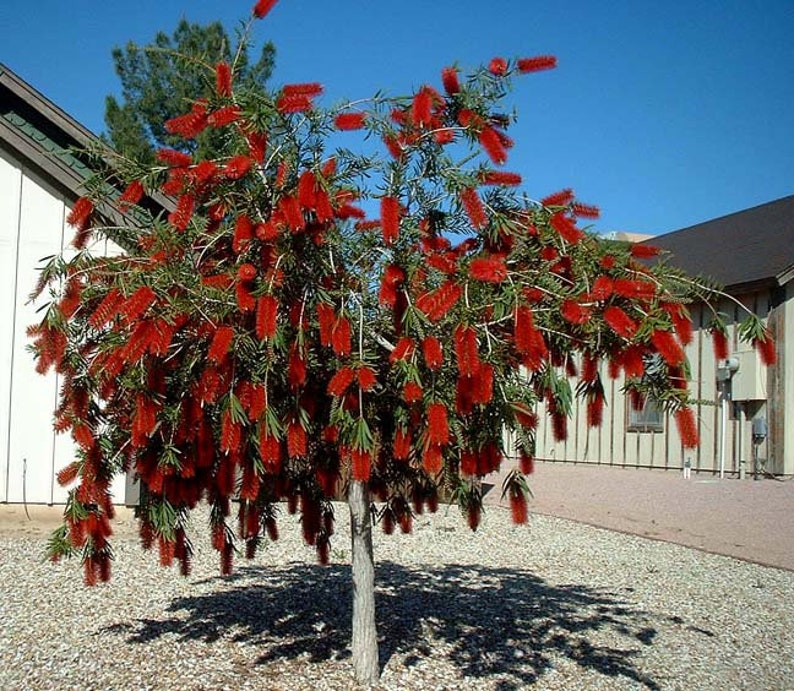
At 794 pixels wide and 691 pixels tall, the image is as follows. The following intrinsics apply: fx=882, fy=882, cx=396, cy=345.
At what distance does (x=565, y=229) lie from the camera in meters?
3.86

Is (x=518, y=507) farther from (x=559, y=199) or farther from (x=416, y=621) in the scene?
(x=416, y=621)

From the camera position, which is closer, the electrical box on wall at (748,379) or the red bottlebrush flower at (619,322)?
the red bottlebrush flower at (619,322)

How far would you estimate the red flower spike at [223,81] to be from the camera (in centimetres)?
389

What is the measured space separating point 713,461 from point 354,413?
14.6 m

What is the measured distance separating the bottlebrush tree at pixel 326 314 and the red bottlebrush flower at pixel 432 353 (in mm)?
18

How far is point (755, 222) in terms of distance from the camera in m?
19.6

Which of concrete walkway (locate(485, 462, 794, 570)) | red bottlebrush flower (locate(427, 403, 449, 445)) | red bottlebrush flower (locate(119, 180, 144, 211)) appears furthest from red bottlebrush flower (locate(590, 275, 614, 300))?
concrete walkway (locate(485, 462, 794, 570))

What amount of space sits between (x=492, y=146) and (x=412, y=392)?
1.19m

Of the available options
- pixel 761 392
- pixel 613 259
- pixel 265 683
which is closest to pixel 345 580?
pixel 265 683

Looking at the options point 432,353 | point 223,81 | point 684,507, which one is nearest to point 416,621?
point 432,353

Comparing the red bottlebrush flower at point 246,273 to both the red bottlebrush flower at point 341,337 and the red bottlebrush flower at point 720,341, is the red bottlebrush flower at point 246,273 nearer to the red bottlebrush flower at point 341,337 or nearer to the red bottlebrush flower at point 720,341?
the red bottlebrush flower at point 341,337

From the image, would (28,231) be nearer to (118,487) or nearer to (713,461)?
(118,487)

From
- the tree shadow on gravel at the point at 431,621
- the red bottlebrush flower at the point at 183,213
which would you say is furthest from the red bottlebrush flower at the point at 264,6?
the tree shadow on gravel at the point at 431,621

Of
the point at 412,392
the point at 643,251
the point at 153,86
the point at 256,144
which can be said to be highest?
the point at 153,86
